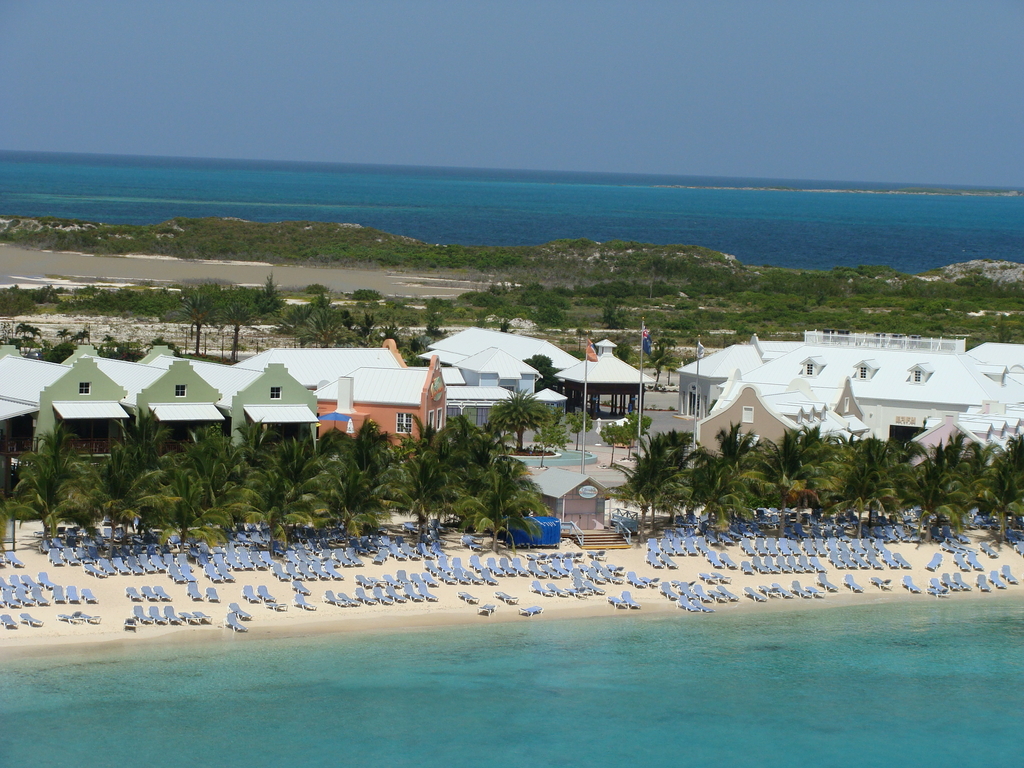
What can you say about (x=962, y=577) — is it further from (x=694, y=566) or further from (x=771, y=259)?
(x=771, y=259)

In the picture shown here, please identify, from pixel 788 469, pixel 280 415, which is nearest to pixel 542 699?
pixel 788 469

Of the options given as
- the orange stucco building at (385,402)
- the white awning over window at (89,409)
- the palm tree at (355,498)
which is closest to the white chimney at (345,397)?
the orange stucco building at (385,402)

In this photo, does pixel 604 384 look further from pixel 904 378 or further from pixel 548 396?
pixel 904 378

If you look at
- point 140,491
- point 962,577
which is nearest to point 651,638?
point 962,577

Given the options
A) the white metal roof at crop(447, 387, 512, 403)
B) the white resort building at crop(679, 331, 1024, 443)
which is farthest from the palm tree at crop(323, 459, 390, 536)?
the white metal roof at crop(447, 387, 512, 403)

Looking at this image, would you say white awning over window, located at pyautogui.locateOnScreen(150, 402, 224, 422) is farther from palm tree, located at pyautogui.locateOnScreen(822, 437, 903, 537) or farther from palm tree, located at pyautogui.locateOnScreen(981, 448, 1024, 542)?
palm tree, located at pyautogui.locateOnScreen(981, 448, 1024, 542)
